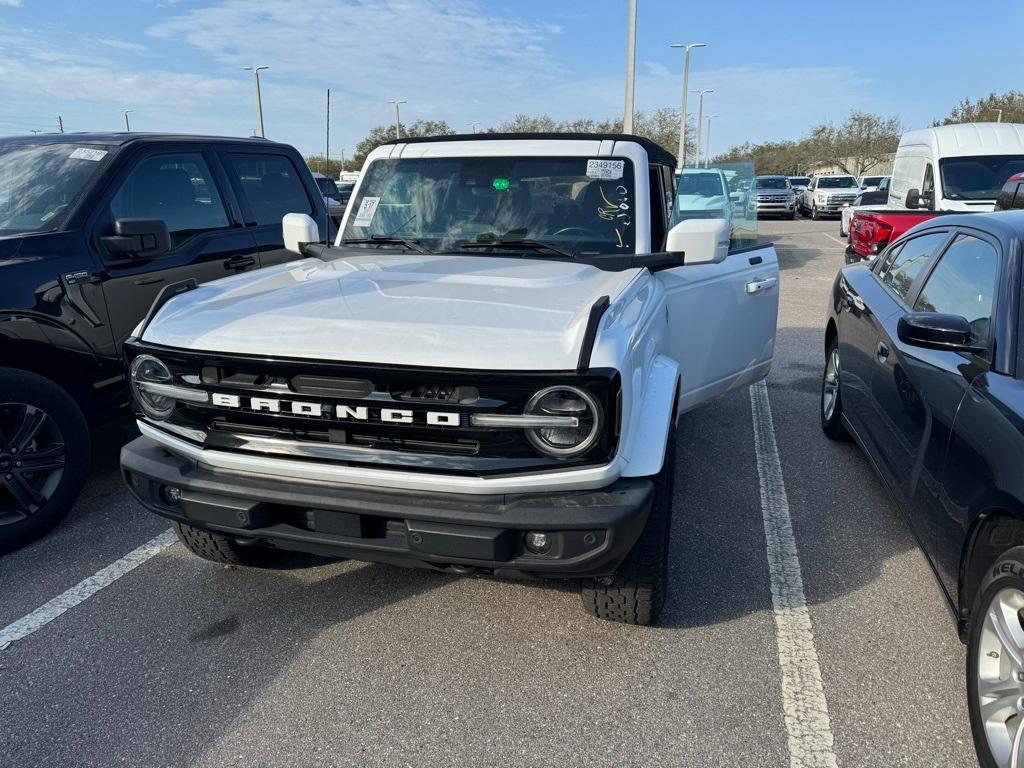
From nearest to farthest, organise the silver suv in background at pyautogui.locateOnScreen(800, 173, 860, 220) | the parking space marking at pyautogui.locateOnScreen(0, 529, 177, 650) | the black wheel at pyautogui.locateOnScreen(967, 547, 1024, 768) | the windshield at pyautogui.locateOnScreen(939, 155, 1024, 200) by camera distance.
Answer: the black wheel at pyautogui.locateOnScreen(967, 547, 1024, 768) < the parking space marking at pyautogui.locateOnScreen(0, 529, 177, 650) < the windshield at pyautogui.locateOnScreen(939, 155, 1024, 200) < the silver suv in background at pyautogui.locateOnScreen(800, 173, 860, 220)

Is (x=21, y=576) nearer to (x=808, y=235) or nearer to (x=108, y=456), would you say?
(x=108, y=456)

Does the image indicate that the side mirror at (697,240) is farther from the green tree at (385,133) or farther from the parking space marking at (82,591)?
the green tree at (385,133)

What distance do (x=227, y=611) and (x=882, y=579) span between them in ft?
9.30

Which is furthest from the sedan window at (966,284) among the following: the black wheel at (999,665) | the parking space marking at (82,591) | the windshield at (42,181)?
the windshield at (42,181)

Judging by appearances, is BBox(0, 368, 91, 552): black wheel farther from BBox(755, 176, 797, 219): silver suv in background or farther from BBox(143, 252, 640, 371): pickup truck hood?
BBox(755, 176, 797, 219): silver suv in background

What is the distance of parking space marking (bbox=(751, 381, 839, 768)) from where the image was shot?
2.42 meters

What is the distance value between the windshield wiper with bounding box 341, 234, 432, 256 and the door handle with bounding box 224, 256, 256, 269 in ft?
4.31

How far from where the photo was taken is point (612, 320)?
2.57 meters

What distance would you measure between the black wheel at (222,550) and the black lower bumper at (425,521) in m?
0.62

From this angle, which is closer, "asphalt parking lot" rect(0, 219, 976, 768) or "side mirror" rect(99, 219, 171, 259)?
"asphalt parking lot" rect(0, 219, 976, 768)

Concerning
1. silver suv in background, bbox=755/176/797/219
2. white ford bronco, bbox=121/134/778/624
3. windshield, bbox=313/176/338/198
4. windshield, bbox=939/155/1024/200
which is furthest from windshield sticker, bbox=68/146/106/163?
silver suv in background, bbox=755/176/797/219

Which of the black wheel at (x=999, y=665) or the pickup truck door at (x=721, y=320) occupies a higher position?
the pickup truck door at (x=721, y=320)

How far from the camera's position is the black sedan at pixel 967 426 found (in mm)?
2176

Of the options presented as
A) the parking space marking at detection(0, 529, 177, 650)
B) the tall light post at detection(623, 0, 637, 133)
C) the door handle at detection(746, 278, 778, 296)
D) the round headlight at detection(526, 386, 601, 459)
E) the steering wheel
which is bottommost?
the parking space marking at detection(0, 529, 177, 650)
